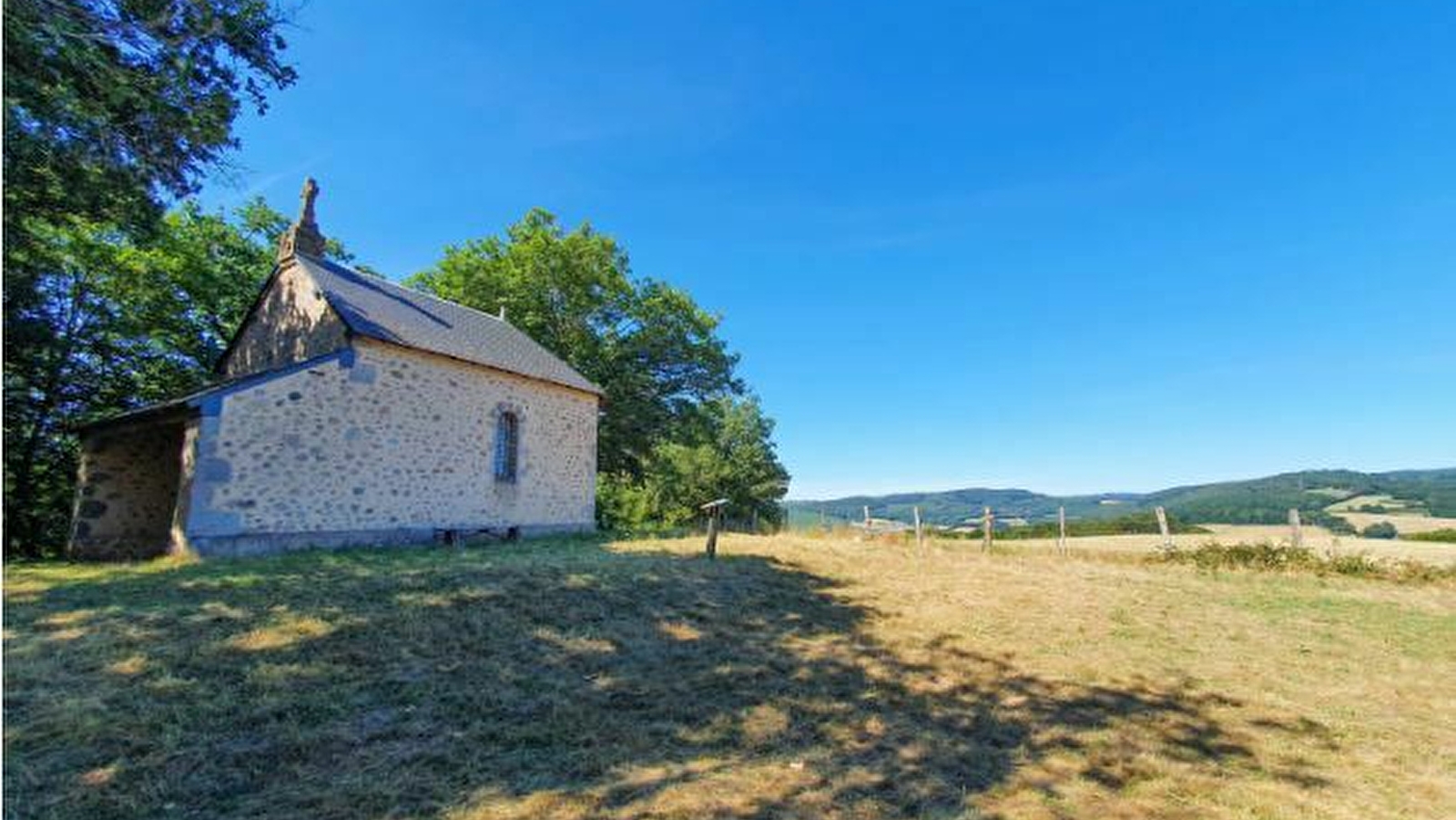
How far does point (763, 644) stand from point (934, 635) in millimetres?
2457

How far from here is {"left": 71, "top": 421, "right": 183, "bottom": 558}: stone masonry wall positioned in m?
14.8

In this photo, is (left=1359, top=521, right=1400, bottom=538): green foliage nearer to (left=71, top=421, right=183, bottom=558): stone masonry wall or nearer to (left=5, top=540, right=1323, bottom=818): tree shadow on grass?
(left=5, top=540, right=1323, bottom=818): tree shadow on grass

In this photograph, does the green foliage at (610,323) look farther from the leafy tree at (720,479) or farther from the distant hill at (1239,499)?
the distant hill at (1239,499)

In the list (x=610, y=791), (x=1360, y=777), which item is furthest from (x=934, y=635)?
(x=610, y=791)

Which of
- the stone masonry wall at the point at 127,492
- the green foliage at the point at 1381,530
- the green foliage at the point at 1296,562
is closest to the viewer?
the stone masonry wall at the point at 127,492

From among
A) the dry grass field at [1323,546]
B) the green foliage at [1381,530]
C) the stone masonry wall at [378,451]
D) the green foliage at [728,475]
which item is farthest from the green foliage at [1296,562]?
the green foliage at [728,475]

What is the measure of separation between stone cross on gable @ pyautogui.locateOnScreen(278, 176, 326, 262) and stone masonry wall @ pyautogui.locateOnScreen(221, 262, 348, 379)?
54cm

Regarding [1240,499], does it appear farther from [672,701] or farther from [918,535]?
[672,701]

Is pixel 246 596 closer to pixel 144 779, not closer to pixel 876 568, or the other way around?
pixel 144 779

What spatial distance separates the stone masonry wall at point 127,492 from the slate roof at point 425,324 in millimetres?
4361

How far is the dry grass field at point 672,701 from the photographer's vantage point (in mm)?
4691

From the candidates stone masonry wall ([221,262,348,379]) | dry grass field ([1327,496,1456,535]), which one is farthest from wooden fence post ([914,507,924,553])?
dry grass field ([1327,496,1456,535])

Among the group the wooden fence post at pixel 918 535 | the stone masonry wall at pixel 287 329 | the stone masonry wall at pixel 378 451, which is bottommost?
the wooden fence post at pixel 918 535

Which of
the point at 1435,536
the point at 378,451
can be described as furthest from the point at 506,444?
the point at 1435,536
